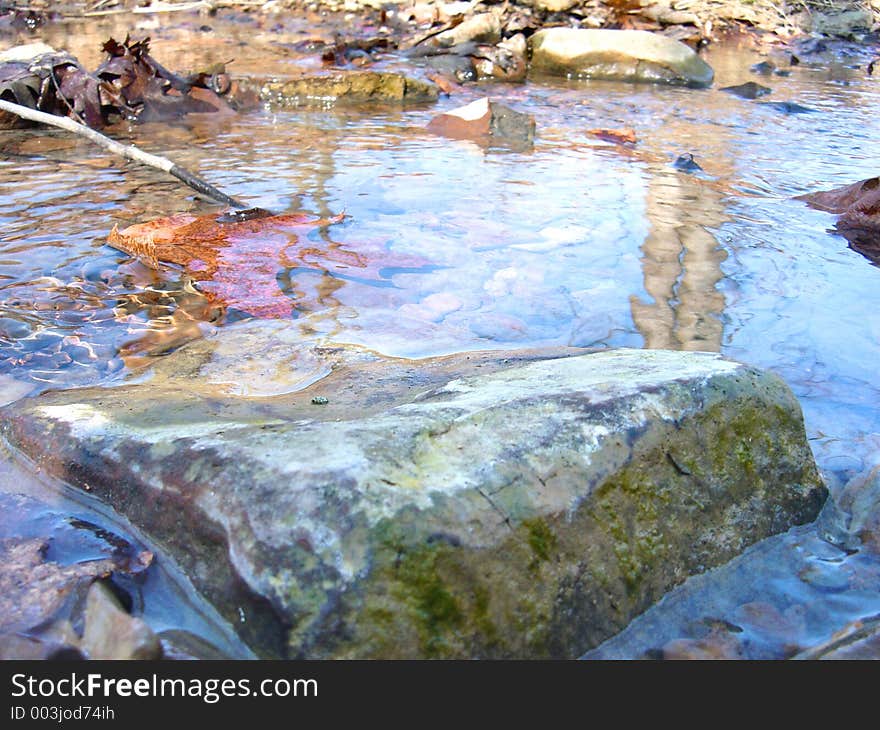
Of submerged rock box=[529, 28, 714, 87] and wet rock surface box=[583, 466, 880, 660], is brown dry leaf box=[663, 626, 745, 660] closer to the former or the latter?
wet rock surface box=[583, 466, 880, 660]

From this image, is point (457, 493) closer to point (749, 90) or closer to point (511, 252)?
point (511, 252)

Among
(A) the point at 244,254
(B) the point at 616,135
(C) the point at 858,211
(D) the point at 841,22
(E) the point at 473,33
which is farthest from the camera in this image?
(D) the point at 841,22

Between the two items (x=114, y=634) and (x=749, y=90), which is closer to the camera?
(x=114, y=634)

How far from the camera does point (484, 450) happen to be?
1562mm

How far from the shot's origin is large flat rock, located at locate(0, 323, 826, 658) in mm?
1349

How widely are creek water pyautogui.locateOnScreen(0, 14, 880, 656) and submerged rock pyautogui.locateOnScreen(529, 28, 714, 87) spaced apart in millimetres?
2116

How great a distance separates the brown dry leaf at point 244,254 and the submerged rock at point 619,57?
617 centimetres

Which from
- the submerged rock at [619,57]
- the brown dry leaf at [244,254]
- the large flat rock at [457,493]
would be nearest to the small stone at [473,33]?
the submerged rock at [619,57]

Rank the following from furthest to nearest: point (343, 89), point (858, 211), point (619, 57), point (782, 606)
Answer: point (619, 57), point (343, 89), point (858, 211), point (782, 606)

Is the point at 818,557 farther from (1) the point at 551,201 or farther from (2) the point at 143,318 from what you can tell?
(1) the point at 551,201

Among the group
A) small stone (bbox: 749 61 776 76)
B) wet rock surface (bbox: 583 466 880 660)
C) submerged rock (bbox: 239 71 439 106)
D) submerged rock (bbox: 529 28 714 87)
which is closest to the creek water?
wet rock surface (bbox: 583 466 880 660)

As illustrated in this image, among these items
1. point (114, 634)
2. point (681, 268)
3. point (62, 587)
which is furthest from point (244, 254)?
point (114, 634)

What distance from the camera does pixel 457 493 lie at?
145 cm

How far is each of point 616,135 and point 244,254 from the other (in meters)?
3.57
